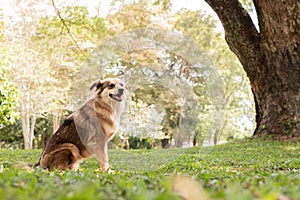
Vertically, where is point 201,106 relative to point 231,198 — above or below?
Result: above

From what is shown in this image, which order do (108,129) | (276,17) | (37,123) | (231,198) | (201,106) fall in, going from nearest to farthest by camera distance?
(231,198) → (108,129) → (201,106) → (276,17) → (37,123)

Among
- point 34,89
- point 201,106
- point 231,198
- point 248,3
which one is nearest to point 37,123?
point 34,89

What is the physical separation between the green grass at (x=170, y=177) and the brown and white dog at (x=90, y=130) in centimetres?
40

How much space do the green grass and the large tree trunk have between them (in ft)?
3.43

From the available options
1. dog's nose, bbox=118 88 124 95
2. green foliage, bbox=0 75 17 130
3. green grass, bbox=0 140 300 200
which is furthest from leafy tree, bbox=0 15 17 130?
dog's nose, bbox=118 88 124 95

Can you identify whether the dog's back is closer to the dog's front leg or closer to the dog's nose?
the dog's front leg

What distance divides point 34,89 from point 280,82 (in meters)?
18.6

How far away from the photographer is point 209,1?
474 inches

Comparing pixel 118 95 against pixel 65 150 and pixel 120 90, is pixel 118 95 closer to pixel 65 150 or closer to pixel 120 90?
pixel 120 90

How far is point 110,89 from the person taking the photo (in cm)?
679

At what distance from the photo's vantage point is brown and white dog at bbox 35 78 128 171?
6.40m

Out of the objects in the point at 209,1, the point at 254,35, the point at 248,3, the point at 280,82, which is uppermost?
the point at 248,3

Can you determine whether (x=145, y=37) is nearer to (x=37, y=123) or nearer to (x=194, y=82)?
(x=194, y=82)

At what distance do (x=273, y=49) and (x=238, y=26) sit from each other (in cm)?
134
